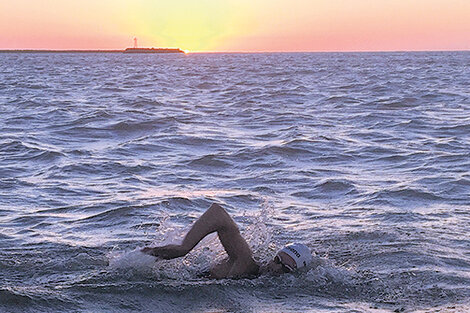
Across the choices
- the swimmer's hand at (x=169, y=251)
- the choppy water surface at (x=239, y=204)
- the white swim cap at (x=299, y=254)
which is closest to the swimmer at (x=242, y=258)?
the white swim cap at (x=299, y=254)

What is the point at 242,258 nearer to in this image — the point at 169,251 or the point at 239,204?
the point at 169,251

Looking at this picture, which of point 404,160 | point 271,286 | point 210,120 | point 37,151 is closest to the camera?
point 271,286

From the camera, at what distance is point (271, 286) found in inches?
278

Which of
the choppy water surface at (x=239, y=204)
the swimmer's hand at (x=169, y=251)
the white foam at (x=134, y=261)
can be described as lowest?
the choppy water surface at (x=239, y=204)

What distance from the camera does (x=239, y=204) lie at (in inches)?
431

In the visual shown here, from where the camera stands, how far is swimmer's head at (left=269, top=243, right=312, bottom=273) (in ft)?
23.8

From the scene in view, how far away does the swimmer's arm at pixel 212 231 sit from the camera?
652 cm

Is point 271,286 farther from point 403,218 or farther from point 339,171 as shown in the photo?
point 339,171

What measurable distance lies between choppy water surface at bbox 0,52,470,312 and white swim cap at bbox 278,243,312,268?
0.12 meters

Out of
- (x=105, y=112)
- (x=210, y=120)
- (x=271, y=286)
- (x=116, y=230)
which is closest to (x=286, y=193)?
(x=116, y=230)

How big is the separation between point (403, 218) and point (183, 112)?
15000 mm

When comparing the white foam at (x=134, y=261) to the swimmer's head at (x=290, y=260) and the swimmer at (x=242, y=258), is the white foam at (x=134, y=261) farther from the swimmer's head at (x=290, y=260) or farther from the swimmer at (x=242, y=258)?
the swimmer's head at (x=290, y=260)

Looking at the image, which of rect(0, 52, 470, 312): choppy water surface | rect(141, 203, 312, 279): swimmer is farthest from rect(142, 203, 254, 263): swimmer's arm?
rect(0, 52, 470, 312): choppy water surface

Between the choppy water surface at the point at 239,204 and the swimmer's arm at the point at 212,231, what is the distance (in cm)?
21
